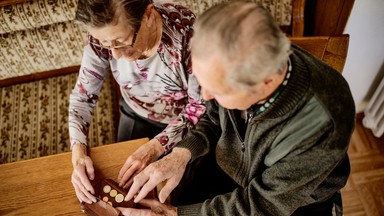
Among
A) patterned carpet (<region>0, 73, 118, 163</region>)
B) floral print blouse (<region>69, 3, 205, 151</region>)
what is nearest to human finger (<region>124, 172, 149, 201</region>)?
floral print blouse (<region>69, 3, 205, 151</region>)

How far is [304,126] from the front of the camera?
0.91m

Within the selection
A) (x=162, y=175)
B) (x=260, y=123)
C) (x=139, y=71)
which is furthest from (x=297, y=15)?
(x=162, y=175)

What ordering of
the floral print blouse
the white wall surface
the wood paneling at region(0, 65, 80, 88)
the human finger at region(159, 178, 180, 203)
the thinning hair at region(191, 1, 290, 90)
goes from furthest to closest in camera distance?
the wood paneling at region(0, 65, 80, 88), the white wall surface, the floral print blouse, the human finger at region(159, 178, 180, 203), the thinning hair at region(191, 1, 290, 90)

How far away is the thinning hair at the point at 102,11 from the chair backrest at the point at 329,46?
57 centimetres

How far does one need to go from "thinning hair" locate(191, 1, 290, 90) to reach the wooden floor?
154 cm

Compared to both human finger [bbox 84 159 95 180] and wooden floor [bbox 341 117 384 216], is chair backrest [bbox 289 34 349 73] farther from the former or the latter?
wooden floor [bbox 341 117 384 216]

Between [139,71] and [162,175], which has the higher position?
[139,71]

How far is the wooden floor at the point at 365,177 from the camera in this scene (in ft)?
6.39

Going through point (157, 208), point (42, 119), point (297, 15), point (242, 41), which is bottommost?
point (42, 119)

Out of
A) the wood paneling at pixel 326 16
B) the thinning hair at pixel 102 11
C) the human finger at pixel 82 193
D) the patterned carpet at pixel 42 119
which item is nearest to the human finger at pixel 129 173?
the human finger at pixel 82 193

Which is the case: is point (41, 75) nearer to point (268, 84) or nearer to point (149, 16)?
point (149, 16)

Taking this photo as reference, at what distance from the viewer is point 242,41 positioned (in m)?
0.71

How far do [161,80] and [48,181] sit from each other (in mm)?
555

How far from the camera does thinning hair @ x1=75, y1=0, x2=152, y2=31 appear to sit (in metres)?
1.02
